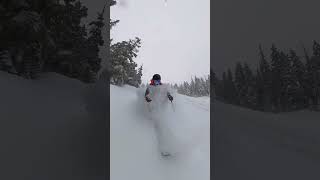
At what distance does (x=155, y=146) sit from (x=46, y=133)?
10.4 feet

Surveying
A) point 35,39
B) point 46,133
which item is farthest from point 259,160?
point 35,39

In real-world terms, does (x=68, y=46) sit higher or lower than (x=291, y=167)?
higher

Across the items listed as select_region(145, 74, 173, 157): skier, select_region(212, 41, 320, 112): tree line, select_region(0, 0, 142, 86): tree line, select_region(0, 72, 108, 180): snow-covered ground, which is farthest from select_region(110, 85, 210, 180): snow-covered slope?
select_region(212, 41, 320, 112): tree line

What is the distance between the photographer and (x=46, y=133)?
25.6 ft

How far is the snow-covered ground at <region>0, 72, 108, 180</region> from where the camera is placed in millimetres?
6086

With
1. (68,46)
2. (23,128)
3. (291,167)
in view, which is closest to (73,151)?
(23,128)

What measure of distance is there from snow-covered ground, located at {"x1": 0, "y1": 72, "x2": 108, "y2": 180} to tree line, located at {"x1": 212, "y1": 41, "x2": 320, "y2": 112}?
3203cm

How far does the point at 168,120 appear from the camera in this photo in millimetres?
9383

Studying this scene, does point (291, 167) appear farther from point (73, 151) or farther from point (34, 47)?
point (34, 47)

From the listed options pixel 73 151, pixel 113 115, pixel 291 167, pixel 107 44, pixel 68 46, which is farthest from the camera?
pixel 107 44

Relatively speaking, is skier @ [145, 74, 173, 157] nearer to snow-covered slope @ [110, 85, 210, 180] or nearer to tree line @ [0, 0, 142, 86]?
snow-covered slope @ [110, 85, 210, 180]

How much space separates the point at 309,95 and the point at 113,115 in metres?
32.6

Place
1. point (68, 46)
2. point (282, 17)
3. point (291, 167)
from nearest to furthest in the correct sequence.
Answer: point (291, 167)
point (68, 46)
point (282, 17)

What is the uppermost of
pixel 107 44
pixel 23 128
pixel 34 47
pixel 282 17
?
pixel 282 17
